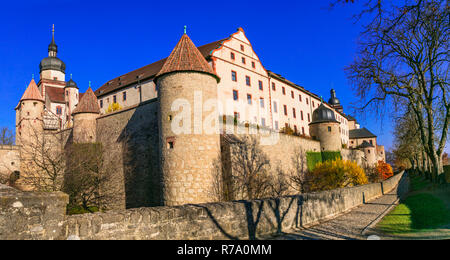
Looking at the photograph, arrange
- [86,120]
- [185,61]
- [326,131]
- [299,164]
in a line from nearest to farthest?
[185,61], [86,120], [299,164], [326,131]

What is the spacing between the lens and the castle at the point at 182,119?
15.5 metres

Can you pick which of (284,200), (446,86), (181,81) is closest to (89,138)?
(181,81)

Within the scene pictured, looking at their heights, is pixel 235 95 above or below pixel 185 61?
above

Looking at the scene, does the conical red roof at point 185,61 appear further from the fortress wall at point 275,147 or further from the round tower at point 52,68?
the round tower at point 52,68

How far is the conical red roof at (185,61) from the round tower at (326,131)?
20073 millimetres

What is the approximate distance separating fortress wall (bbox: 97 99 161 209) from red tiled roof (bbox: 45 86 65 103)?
34380 mm

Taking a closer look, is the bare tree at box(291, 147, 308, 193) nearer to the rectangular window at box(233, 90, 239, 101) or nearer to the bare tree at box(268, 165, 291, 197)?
the bare tree at box(268, 165, 291, 197)

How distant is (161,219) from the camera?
6.45 meters

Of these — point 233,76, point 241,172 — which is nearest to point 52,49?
point 233,76

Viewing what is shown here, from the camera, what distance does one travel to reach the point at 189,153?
50.0 feet

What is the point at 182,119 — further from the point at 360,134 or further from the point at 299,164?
the point at 360,134

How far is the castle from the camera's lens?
15484 millimetres

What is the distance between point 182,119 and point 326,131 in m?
22.0

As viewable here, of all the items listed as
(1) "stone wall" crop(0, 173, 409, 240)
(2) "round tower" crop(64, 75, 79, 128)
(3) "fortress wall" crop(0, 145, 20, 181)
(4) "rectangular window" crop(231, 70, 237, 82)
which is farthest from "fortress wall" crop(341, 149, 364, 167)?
(2) "round tower" crop(64, 75, 79, 128)
